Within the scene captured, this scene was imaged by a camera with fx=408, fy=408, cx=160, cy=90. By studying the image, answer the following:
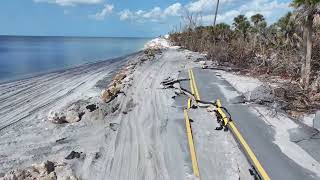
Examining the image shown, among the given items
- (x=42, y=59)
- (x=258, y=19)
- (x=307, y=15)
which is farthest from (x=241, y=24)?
(x=307, y=15)

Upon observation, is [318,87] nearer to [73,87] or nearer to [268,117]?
[268,117]

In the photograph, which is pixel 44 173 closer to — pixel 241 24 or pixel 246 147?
pixel 246 147

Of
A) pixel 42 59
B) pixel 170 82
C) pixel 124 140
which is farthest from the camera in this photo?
pixel 42 59

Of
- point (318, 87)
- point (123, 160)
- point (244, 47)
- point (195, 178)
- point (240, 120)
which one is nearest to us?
point (195, 178)

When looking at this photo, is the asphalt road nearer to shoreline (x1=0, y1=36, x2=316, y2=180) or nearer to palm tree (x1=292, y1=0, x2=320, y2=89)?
shoreline (x1=0, y1=36, x2=316, y2=180)

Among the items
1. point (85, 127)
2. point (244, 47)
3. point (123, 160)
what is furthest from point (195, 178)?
point (244, 47)

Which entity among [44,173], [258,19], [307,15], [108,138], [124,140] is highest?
[307,15]

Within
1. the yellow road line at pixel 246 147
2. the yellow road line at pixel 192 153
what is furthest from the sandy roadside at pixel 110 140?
the yellow road line at pixel 246 147

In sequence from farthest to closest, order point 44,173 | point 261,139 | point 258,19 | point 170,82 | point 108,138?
1. point 258,19
2. point 170,82
3. point 108,138
4. point 261,139
5. point 44,173

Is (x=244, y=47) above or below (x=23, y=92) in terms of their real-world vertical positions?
above

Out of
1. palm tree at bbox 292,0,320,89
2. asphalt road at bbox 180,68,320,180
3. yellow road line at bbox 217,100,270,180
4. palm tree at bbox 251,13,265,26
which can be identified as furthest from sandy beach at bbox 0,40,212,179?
palm tree at bbox 251,13,265,26
